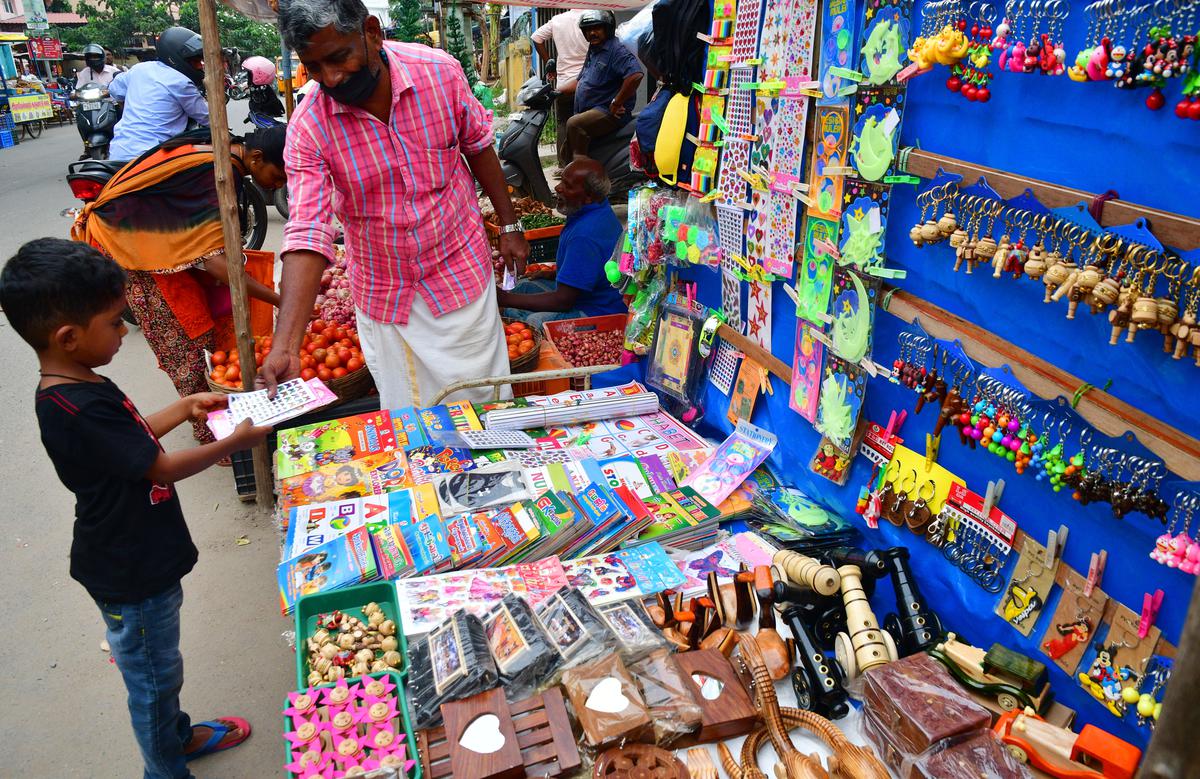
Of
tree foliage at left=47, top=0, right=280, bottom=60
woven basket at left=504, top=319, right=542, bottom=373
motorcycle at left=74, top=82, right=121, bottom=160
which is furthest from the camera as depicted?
tree foliage at left=47, top=0, right=280, bottom=60

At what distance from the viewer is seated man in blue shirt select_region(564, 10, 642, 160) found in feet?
22.5

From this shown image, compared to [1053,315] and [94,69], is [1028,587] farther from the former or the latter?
[94,69]

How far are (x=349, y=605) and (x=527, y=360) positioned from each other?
1.93 m

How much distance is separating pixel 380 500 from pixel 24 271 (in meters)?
1.09

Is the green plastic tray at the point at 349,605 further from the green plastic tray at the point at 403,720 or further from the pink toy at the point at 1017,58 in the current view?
the pink toy at the point at 1017,58

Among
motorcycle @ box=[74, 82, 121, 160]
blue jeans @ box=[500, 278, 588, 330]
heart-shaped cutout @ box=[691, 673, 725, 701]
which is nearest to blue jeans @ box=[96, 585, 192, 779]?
heart-shaped cutout @ box=[691, 673, 725, 701]

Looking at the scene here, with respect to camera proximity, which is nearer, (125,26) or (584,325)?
(584,325)

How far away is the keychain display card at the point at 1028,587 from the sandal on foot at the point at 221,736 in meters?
2.30

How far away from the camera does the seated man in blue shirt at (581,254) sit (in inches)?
147

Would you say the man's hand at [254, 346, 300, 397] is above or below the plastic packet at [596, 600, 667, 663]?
above

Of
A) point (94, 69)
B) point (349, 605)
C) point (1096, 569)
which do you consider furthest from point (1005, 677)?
point (94, 69)

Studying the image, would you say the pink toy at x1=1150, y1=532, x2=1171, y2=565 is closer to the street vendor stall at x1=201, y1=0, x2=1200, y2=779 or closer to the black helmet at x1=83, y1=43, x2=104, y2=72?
the street vendor stall at x1=201, y1=0, x2=1200, y2=779

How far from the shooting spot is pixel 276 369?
2.40 metres

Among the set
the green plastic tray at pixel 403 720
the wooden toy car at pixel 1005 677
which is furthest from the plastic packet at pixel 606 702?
the wooden toy car at pixel 1005 677
